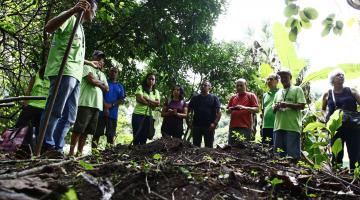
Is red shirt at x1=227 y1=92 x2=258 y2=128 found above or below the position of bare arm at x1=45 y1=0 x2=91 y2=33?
below

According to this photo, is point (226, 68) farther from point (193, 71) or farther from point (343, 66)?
point (343, 66)

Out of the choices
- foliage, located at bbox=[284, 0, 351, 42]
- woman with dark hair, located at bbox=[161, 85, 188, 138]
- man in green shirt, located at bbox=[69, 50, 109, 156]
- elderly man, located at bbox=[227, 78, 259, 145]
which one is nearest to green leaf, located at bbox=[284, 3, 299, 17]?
foliage, located at bbox=[284, 0, 351, 42]

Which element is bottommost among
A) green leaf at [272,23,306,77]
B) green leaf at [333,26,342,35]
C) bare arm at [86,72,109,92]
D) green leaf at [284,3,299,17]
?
bare arm at [86,72,109,92]

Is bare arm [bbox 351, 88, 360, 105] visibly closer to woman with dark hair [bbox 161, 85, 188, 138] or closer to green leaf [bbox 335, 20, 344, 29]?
woman with dark hair [bbox 161, 85, 188, 138]

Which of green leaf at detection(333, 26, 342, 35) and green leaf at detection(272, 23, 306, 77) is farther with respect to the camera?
green leaf at detection(272, 23, 306, 77)

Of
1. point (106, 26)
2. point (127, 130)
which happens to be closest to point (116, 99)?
point (106, 26)

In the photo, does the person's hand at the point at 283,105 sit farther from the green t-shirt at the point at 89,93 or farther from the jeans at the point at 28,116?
the jeans at the point at 28,116

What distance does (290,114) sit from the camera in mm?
4727

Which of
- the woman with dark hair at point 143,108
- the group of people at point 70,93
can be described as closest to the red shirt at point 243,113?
the woman with dark hair at point 143,108

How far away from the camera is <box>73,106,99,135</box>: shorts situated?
181 inches

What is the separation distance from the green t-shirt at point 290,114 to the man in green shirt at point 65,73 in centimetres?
277

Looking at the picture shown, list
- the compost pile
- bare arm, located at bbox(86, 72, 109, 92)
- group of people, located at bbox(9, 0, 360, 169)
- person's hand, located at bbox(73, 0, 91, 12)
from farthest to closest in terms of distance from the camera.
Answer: bare arm, located at bbox(86, 72, 109, 92)
group of people, located at bbox(9, 0, 360, 169)
person's hand, located at bbox(73, 0, 91, 12)
the compost pile

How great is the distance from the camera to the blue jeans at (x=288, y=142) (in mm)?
4516

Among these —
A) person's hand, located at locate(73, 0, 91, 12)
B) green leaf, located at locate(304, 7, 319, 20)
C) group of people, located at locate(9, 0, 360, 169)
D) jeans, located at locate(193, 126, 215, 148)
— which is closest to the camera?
green leaf, located at locate(304, 7, 319, 20)
